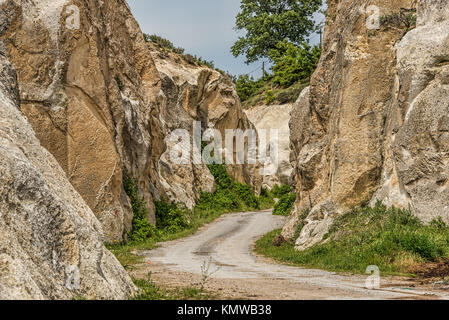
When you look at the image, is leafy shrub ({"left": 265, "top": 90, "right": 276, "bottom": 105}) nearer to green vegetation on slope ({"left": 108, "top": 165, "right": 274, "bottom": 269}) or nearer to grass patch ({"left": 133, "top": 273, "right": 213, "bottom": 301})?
green vegetation on slope ({"left": 108, "top": 165, "right": 274, "bottom": 269})

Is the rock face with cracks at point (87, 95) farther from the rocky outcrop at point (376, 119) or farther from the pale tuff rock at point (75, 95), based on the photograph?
the rocky outcrop at point (376, 119)

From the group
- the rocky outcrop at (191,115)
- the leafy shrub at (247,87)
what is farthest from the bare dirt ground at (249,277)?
the leafy shrub at (247,87)

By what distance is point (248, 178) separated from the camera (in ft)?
147

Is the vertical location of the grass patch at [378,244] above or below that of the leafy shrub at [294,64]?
below

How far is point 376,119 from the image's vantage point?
17.3 meters

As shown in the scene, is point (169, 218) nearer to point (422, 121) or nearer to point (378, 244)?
point (378, 244)

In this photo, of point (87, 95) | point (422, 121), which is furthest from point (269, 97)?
point (422, 121)

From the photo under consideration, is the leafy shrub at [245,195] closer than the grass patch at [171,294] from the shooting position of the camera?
No

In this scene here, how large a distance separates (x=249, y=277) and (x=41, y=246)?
19.8 ft

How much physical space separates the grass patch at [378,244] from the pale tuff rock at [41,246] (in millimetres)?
7358

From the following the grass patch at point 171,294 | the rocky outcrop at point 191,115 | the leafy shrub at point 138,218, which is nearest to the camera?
the grass patch at point 171,294

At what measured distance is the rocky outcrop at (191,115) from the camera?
3303 cm
